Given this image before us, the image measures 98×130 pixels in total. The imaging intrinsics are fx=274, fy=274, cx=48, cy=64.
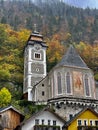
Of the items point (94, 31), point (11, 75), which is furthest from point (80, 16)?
point (11, 75)

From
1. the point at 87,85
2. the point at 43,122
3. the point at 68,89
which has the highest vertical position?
the point at 87,85

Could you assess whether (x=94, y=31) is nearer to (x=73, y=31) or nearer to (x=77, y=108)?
(x=73, y=31)

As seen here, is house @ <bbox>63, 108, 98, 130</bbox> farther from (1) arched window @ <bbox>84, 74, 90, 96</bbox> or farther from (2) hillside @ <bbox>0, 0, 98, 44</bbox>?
(2) hillside @ <bbox>0, 0, 98, 44</bbox>

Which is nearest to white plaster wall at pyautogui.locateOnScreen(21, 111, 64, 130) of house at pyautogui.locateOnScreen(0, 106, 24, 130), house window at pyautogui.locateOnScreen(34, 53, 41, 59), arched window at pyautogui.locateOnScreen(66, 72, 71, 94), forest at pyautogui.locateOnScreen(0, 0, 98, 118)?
house at pyautogui.locateOnScreen(0, 106, 24, 130)

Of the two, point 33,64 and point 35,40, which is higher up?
point 35,40

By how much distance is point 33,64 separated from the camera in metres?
61.1

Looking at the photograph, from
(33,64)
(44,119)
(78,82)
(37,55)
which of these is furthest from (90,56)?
(44,119)

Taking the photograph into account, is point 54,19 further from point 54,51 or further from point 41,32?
point 54,51

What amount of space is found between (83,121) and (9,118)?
9566 millimetres

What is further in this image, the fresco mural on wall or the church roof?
the church roof

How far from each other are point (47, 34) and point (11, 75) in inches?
1907

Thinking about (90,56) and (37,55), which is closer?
(37,55)

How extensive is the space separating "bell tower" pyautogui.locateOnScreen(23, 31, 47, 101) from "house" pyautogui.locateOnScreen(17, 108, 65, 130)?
2068 centimetres

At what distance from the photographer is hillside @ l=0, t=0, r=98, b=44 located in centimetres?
11519
